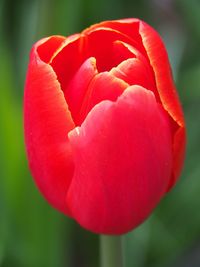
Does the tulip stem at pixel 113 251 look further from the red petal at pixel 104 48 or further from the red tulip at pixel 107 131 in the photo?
the red petal at pixel 104 48

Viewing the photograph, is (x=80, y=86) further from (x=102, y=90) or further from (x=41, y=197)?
(x=41, y=197)

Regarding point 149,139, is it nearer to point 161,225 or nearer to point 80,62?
point 80,62

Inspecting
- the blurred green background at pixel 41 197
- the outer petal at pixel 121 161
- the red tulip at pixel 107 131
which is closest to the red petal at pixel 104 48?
the red tulip at pixel 107 131

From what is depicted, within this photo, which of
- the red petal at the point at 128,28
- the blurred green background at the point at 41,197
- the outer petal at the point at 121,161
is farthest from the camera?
the blurred green background at the point at 41,197

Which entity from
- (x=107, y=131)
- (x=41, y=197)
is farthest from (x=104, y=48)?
(x=41, y=197)

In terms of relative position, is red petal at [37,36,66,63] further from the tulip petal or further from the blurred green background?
the blurred green background

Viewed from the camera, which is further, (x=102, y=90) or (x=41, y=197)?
(x=41, y=197)

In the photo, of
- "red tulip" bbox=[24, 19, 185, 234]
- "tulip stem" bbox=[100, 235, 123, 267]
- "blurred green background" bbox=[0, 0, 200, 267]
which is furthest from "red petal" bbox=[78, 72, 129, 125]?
"blurred green background" bbox=[0, 0, 200, 267]
